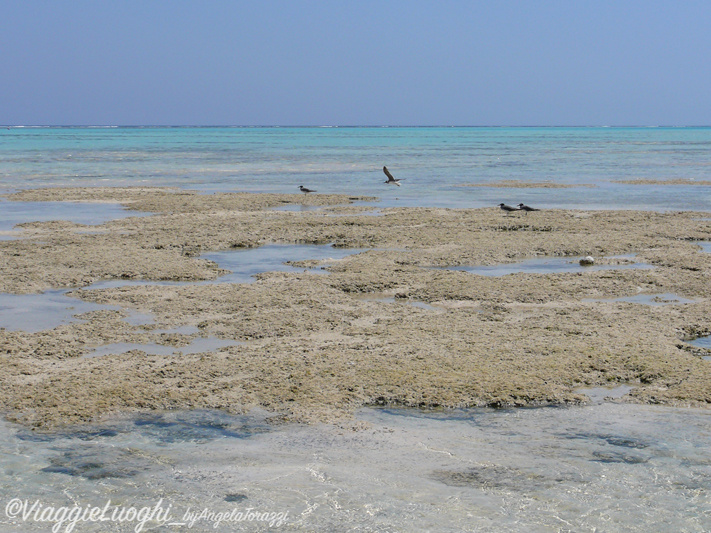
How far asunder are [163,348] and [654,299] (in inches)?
282

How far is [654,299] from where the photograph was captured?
38.9 feet

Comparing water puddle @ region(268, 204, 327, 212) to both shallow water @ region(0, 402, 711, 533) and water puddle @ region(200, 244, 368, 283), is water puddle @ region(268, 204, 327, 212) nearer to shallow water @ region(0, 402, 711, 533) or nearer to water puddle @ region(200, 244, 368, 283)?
water puddle @ region(200, 244, 368, 283)

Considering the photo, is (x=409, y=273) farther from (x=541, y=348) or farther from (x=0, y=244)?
(x=0, y=244)

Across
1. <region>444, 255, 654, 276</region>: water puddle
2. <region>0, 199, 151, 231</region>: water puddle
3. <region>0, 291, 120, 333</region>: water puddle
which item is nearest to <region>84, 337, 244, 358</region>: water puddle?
<region>0, 291, 120, 333</region>: water puddle

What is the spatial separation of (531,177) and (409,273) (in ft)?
87.0

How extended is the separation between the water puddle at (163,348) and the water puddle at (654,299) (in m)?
5.57

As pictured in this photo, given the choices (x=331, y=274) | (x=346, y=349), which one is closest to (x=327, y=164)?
(x=331, y=274)

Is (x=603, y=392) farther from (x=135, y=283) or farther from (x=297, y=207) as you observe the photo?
(x=297, y=207)

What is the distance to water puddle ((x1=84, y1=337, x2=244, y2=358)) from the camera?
931 cm

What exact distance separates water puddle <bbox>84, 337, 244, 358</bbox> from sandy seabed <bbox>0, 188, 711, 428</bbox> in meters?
0.15

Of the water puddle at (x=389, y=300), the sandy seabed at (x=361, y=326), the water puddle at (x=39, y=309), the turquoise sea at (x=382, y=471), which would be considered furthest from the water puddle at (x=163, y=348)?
the water puddle at (x=389, y=300)

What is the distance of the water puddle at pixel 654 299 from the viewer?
11.6 metres

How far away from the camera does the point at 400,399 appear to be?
7.95m

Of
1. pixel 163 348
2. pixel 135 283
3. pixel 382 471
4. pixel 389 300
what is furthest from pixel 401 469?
pixel 135 283
